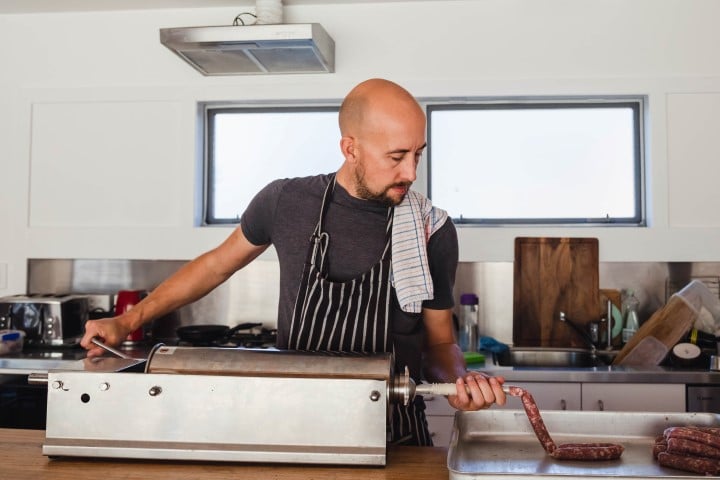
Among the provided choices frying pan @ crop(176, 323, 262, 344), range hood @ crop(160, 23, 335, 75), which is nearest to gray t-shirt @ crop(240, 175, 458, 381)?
range hood @ crop(160, 23, 335, 75)

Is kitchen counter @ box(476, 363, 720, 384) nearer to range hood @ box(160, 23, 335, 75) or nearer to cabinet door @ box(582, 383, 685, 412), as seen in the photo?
cabinet door @ box(582, 383, 685, 412)

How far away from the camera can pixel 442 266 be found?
191 centimetres

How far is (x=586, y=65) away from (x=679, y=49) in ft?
1.38

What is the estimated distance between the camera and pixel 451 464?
125cm

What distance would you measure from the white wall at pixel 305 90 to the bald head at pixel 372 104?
1546mm

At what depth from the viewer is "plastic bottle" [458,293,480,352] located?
3.22m

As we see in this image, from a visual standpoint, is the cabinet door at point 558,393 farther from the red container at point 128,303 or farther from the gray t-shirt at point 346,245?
the red container at point 128,303

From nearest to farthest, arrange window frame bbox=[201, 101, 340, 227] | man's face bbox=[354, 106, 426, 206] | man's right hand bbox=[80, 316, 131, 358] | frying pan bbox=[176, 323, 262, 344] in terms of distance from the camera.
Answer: man's right hand bbox=[80, 316, 131, 358], man's face bbox=[354, 106, 426, 206], frying pan bbox=[176, 323, 262, 344], window frame bbox=[201, 101, 340, 227]

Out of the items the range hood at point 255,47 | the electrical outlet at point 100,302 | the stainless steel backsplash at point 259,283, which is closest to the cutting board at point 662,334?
the stainless steel backsplash at point 259,283

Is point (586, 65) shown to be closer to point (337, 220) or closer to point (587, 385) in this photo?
point (587, 385)

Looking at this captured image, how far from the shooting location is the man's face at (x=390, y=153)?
173 cm

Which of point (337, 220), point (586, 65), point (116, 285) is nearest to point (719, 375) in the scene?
point (586, 65)

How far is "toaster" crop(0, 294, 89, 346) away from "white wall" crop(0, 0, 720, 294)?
13.8 inches

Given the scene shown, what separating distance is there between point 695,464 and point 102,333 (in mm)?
1255
